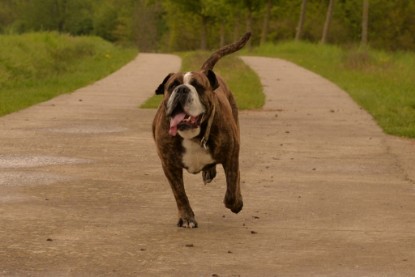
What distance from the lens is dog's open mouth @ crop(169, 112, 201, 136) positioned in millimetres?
6781

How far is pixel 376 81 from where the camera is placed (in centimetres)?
2564

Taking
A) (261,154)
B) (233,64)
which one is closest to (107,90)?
(233,64)

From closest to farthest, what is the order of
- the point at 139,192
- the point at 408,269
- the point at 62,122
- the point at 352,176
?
1. the point at 408,269
2. the point at 139,192
3. the point at 352,176
4. the point at 62,122

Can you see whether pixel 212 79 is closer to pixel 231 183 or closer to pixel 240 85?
pixel 231 183

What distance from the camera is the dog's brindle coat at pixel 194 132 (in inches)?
267

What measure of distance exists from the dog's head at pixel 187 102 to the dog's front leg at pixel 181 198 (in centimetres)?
45

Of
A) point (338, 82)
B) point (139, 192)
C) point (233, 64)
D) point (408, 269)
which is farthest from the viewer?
point (233, 64)

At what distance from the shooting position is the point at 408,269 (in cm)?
611

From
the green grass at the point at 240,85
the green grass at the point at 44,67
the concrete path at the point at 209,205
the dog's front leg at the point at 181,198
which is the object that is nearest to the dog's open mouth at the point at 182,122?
the dog's front leg at the point at 181,198

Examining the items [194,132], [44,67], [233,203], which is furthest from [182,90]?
[44,67]

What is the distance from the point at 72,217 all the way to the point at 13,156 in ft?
11.6

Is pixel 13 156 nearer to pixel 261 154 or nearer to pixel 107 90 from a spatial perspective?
pixel 261 154

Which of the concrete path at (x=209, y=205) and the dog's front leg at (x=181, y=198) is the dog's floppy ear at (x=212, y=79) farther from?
the concrete path at (x=209, y=205)

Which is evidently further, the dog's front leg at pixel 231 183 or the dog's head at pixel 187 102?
the dog's front leg at pixel 231 183
